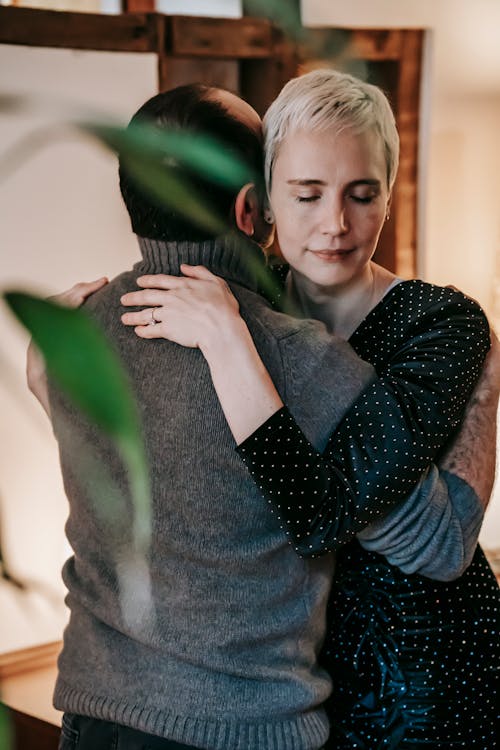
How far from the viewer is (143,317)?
3.93 feet

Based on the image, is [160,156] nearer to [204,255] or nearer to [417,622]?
[204,255]

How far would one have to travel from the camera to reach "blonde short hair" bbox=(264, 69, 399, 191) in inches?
53.1

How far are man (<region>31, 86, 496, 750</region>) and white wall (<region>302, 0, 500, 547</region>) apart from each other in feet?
6.52

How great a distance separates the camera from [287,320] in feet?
4.05

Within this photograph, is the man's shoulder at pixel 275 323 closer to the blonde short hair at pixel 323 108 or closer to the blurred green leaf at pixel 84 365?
the blonde short hair at pixel 323 108

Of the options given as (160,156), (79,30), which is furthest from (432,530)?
(79,30)

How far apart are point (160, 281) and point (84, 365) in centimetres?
95

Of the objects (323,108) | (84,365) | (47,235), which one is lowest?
(47,235)

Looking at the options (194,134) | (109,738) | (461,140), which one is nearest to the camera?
(194,134)

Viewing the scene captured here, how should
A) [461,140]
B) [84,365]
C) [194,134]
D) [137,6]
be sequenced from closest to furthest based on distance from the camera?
1. [84,365]
2. [194,134]
3. [137,6]
4. [461,140]

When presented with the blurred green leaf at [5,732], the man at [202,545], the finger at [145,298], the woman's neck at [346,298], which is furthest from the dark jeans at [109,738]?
the blurred green leaf at [5,732]

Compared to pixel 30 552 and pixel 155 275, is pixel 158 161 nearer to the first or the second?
pixel 155 275

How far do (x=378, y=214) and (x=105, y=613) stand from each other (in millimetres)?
670

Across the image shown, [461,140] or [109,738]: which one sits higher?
[461,140]
